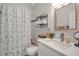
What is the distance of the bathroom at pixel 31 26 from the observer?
1.99 meters

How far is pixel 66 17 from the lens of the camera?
6.20 feet

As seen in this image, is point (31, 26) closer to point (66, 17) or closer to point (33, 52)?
point (33, 52)

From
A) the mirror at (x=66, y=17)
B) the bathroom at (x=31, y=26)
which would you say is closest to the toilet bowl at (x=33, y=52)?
the bathroom at (x=31, y=26)

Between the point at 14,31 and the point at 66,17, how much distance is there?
131 cm

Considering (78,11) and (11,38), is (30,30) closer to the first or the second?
(11,38)

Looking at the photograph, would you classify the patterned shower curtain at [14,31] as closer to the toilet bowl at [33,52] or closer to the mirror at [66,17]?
the toilet bowl at [33,52]

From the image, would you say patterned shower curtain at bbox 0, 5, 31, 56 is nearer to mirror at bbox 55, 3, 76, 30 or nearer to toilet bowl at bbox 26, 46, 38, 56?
toilet bowl at bbox 26, 46, 38, 56

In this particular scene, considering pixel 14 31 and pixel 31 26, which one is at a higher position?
pixel 31 26

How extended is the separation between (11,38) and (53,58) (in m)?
1.47

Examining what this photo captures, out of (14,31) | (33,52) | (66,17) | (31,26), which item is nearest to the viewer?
(66,17)

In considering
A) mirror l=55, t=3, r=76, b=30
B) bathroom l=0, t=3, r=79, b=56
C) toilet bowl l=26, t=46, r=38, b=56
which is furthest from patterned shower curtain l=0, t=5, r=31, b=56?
mirror l=55, t=3, r=76, b=30

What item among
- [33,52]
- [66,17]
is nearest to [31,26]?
[33,52]

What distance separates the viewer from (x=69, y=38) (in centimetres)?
157

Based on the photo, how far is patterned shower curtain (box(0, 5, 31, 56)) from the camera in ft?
7.70
